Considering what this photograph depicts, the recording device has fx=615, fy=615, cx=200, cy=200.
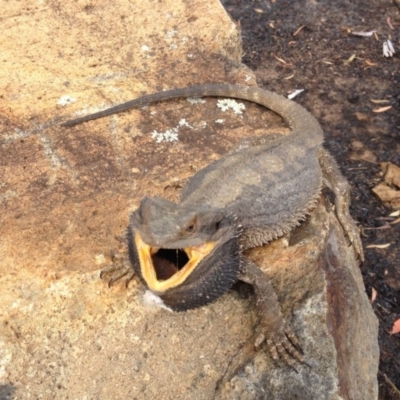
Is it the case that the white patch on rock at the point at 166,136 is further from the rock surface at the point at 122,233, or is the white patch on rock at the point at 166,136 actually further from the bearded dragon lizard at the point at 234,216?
the bearded dragon lizard at the point at 234,216

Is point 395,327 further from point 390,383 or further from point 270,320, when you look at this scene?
point 270,320

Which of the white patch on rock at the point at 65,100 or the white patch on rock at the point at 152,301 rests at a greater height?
the white patch on rock at the point at 65,100

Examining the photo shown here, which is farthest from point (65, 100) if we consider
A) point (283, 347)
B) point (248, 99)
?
point (283, 347)

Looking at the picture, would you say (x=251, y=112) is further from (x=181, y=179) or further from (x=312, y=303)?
(x=312, y=303)

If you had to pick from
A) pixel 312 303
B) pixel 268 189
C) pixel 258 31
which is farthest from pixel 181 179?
pixel 258 31

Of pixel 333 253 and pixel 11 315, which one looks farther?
pixel 333 253

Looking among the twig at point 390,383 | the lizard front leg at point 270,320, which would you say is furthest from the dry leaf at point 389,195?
the lizard front leg at point 270,320

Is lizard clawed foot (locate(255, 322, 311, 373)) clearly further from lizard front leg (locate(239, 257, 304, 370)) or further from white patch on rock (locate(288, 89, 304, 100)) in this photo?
white patch on rock (locate(288, 89, 304, 100))
